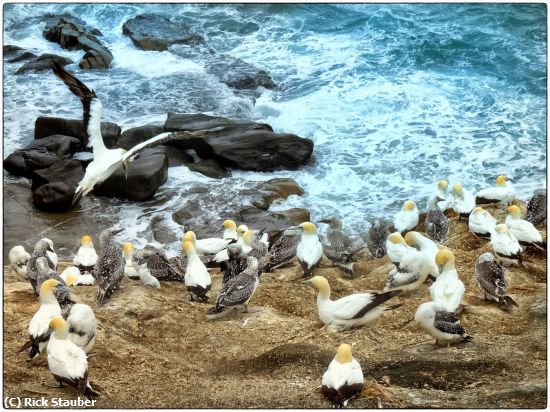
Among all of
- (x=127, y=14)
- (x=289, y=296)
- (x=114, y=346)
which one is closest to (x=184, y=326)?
(x=114, y=346)

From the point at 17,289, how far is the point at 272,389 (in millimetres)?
4617

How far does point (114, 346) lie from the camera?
8.17m

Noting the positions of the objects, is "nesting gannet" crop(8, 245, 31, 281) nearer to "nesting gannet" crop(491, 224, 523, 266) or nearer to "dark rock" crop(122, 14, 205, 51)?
"nesting gannet" crop(491, 224, 523, 266)

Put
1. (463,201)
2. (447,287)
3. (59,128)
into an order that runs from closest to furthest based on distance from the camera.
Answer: (447,287)
(463,201)
(59,128)

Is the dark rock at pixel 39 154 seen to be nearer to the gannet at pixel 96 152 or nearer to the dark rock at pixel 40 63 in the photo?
the gannet at pixel 96 152

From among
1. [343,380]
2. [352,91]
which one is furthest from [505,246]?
[352,91]

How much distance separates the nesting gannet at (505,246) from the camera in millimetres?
10469

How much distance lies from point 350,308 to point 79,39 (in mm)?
20613

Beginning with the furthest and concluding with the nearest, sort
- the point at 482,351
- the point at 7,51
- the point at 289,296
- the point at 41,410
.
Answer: the point at 7,51 → the point at 289,296 → the point at 482,351 → the point at 41,410

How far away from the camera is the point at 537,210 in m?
12.5

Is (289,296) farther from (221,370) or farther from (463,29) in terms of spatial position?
(463,29)

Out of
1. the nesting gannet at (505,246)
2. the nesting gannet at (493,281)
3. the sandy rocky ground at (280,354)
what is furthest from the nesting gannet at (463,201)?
the nesting gannet at (493,281)

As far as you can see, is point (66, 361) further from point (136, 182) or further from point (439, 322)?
point (136, 182)

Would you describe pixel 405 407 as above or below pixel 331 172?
above
